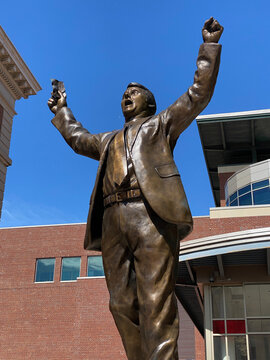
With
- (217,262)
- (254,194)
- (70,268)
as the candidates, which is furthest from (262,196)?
(70,268)

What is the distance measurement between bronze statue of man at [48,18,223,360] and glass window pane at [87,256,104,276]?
97.6ft

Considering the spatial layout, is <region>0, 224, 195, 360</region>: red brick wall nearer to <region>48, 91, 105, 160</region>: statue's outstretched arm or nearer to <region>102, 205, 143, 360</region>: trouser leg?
<region>48, 91, 105, 160</region>: statue's outstretched arm

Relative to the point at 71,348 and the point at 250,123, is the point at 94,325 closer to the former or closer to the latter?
the point at 71,348

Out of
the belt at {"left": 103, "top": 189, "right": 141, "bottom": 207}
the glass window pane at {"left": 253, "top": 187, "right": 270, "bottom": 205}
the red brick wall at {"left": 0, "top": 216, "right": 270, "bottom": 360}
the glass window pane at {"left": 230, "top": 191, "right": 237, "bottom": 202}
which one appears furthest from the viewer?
the red brick wall at {"left": 0, "top": 216, "right": 270, "bottom": 360}

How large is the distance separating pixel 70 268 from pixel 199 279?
16932 mm

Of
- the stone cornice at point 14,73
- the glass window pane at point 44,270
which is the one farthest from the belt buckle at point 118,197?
the glass window pane at point 44,270

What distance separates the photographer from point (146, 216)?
3238 mm

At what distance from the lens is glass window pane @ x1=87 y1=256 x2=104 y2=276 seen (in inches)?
1294

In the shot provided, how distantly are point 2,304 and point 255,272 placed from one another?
21452 mm

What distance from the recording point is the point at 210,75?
11.3 ft

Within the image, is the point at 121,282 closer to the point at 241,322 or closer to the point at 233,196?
the point at 241,322

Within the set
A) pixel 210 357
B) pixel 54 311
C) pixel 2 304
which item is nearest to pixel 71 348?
pixel 54 311

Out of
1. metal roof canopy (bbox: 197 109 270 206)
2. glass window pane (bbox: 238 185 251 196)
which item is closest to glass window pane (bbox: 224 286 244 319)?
glass window pane (bbox: 238 185 251 196)

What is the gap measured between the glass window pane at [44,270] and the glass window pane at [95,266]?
2.97m
